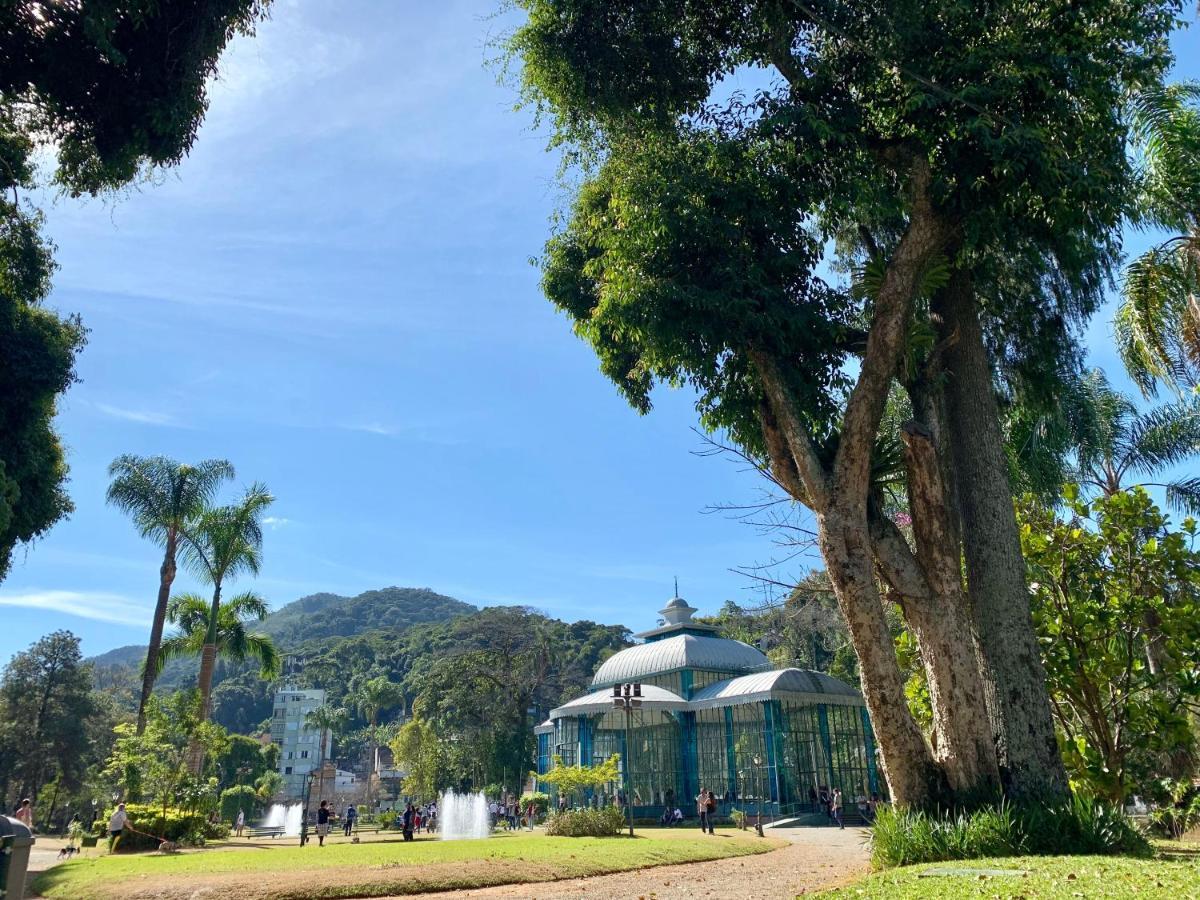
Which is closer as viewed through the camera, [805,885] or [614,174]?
[805,885]

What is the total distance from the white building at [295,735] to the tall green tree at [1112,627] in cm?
9662

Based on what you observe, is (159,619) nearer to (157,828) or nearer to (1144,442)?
(157,828)

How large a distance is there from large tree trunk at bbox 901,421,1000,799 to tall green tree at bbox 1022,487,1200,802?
256cm

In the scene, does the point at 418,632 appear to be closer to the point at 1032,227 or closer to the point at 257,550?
the point at 257,550

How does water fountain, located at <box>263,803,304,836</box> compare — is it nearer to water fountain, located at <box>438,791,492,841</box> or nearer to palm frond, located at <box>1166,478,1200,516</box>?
water fountain, located at <box>438,791,492,841</box>

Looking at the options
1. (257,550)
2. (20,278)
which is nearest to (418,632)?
(257,550)

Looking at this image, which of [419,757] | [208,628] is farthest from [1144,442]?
[419,757]

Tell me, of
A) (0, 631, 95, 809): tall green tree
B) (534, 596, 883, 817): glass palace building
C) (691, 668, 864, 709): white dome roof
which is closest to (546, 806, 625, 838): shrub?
(534, 596, 883, 817): glass palace building

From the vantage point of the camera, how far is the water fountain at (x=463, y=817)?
3162 centimetres

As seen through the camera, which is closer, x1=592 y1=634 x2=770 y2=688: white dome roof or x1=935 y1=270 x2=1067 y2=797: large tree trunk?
x1=935 y1=270 x2=1067 y2=797: large tree trunk

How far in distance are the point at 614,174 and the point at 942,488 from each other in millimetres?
6669

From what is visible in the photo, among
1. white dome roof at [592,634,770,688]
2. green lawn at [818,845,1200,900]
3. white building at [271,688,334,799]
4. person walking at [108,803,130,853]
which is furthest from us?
white building at [271,688,334,799]

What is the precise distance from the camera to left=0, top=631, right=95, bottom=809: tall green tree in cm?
4931

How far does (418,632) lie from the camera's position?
123250 millimetres
